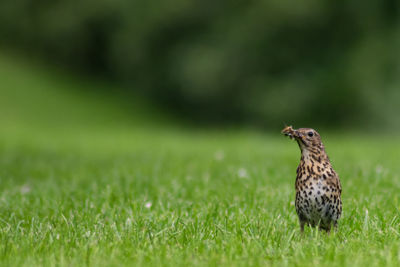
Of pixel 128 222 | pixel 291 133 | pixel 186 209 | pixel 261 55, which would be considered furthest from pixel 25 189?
pixel 261 55

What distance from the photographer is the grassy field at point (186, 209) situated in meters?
3.54

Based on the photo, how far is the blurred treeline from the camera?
24453mm

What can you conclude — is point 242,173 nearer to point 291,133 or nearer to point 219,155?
point 219,155

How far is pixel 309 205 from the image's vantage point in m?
3.86

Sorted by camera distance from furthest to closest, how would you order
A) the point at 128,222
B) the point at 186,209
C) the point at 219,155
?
1. the point at 219,155
2. the point at 186,209
3. the point at 128,222

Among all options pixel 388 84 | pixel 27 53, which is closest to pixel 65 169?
pixel 388 84

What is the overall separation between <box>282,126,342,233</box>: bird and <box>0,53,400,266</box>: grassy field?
183 mm

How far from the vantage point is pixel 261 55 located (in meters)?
26.7

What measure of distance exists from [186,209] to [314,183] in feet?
5.35

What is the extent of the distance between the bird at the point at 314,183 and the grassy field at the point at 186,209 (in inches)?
7.2

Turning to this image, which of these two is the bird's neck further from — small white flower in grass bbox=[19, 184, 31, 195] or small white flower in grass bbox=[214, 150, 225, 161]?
small white flower in grass bbox=[214, 150, 225, 161]

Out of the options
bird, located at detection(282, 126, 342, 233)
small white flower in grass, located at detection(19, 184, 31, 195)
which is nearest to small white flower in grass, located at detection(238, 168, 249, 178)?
small white flower in grass, located at detection(19, 184, 31, 195)

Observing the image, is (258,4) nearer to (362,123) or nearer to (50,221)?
(362,123)

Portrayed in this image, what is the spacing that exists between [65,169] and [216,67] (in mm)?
18587
